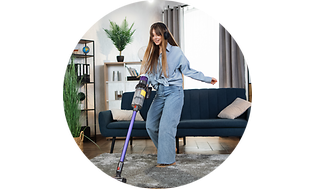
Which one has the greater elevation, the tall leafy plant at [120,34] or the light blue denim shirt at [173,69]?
the tall leafy plant at [120,34]

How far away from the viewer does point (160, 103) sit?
1.47m

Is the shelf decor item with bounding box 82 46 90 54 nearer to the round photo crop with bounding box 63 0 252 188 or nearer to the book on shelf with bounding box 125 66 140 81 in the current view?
the round photo crop with bounding box 63 0 252 188

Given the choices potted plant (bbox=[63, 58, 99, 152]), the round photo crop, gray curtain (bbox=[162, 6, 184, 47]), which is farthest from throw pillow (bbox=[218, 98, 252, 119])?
potted plant (bbox=[63, 58, 99, 152])

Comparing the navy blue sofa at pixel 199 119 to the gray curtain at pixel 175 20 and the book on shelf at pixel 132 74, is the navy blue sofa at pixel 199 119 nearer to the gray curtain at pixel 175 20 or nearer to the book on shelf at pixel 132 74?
the book on shelf at pixel 132 74

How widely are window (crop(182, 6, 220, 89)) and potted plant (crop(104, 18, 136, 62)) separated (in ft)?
2.46

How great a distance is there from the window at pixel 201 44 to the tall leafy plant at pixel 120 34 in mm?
751

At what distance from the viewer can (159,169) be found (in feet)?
4.60

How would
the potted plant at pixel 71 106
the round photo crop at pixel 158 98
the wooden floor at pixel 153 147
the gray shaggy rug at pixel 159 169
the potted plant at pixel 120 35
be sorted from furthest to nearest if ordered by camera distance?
the potted plant at pixel 120 35 < the wooden floor at pixel 153 147 < the potted plant at pixel 71 106 < the round photo crop at pixel 158 98 < the gray shaggy rug at pixel 159 169

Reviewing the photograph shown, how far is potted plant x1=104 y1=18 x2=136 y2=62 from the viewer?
3000 millimetres

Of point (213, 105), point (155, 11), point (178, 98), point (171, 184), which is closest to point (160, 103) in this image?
point (178, 98)

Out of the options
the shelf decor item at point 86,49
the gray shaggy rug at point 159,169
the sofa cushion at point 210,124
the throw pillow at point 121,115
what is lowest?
the gray shaggy rug at point 159,169

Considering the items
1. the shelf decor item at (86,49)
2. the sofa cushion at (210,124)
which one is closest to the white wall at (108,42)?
the shelf decor item at (86,49)

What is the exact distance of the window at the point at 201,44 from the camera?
9.93 feet

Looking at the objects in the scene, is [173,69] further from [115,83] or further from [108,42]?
[108,42]
